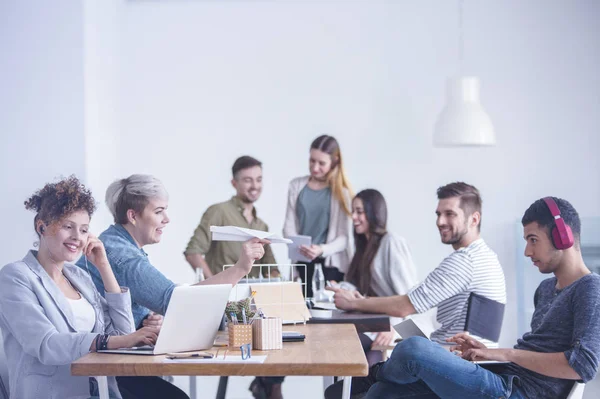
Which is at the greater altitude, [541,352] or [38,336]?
[38,336]

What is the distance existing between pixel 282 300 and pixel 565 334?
1.06 meters

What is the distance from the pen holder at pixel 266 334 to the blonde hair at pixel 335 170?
9.24 feet

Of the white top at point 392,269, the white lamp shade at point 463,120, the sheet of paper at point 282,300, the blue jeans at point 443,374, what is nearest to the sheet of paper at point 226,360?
the blue jeans at point 443,374

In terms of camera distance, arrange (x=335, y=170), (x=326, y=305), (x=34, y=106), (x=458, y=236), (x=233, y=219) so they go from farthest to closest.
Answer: (x=233, y=219), (x=335, y=170), (x=34, y=106), (x=326, y=305), (x=458, y=236)

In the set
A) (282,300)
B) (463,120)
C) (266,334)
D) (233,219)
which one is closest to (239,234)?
(282,300)

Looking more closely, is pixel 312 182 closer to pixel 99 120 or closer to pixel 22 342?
pixel 99 120

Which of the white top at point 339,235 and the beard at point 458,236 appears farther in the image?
the white top at point 339,235

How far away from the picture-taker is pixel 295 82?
7059 millimetres

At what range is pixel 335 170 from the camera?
5.41 meters

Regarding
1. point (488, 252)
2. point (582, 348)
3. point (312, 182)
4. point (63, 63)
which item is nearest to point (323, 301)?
point (488, 252)

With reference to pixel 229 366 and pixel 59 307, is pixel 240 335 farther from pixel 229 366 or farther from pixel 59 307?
pixel 59 307

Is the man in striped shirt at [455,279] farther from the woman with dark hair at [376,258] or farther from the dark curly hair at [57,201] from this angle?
the dark curly hair at [57,201]

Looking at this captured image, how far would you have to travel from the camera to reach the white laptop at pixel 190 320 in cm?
237

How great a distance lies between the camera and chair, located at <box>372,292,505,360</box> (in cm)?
338
